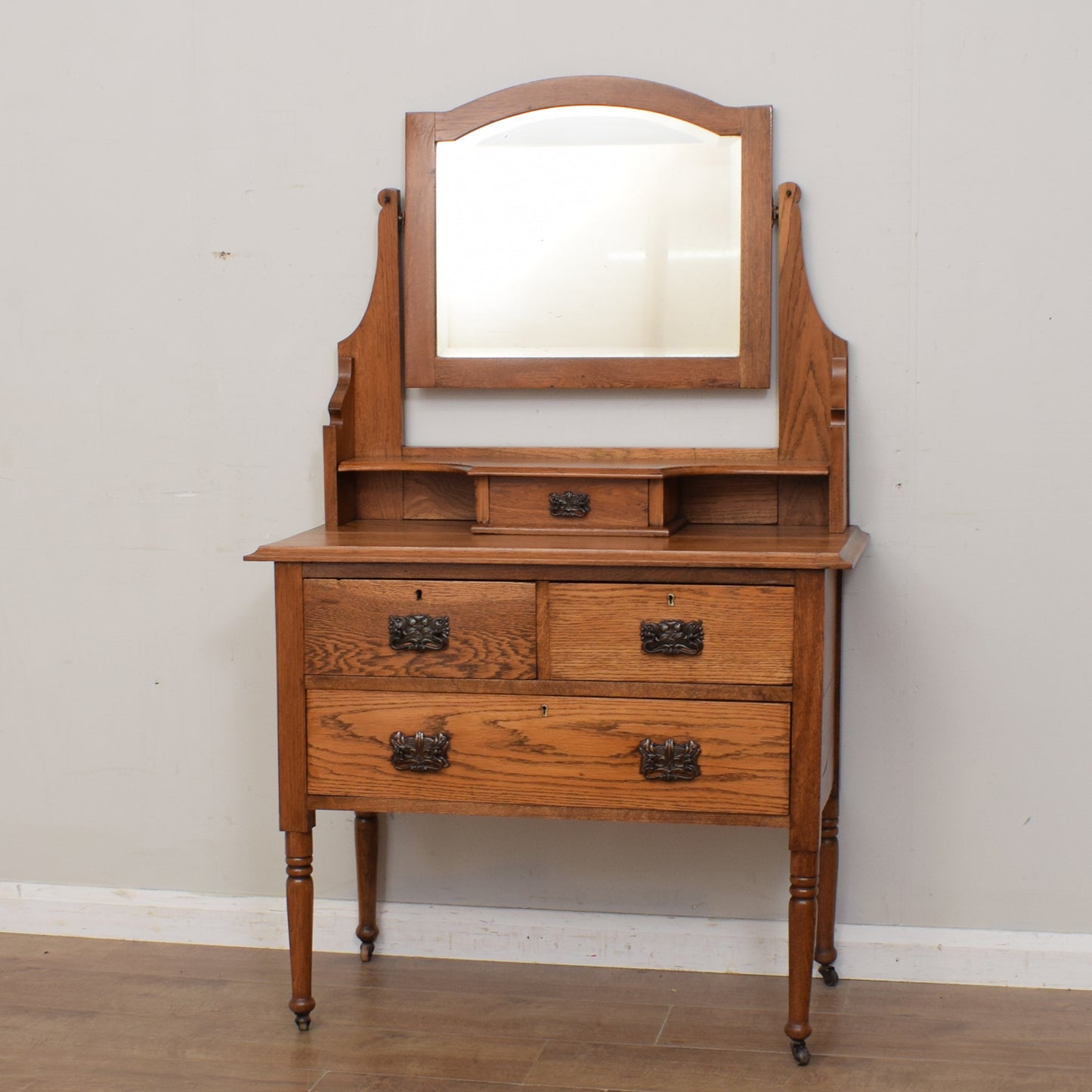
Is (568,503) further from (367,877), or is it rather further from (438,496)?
(367,877)

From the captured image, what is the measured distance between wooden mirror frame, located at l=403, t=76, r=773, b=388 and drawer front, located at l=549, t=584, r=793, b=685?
585mm

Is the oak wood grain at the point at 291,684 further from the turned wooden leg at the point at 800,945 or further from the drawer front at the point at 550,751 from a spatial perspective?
the turned wooden leg at the point at 800,945

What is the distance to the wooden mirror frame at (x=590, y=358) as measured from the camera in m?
2.52

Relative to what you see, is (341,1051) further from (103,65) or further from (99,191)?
(103,65)

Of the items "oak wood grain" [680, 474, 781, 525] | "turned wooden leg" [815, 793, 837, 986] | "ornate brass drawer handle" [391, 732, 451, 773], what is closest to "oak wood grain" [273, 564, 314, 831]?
"ornate brass drawer handle" [391, 732, 451, 773]

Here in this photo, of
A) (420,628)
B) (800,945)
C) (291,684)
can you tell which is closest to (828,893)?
(800,945)

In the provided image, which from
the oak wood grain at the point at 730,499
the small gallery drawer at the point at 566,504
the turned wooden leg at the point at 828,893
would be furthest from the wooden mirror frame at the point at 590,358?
the turned wooden leg at the point at 828,893

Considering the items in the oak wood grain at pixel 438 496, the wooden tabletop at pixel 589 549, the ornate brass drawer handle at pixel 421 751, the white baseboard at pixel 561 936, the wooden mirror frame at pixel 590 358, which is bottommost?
the white baseboard at pixel 561 936

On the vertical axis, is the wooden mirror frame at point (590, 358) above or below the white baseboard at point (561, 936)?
above

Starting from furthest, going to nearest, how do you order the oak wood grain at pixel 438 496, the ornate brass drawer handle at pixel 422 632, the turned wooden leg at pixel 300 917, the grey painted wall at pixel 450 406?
1. the oak wood grain at pixel 438 496
2. the grey painted wall at pixel 450 406
3. the turned wooden leg at pixel 300 917
4. the ornate brass drawer handle at pixel 422 632

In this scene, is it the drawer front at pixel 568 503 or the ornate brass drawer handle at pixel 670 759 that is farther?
the drawer front at pixel 568 503

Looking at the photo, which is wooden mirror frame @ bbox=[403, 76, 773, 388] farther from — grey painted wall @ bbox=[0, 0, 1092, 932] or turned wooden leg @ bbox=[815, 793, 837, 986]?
turned wooden leg @ bbox=[815, 793, 837, 986]

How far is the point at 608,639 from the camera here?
2.17m

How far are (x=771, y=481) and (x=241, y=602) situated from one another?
1.15 metres
